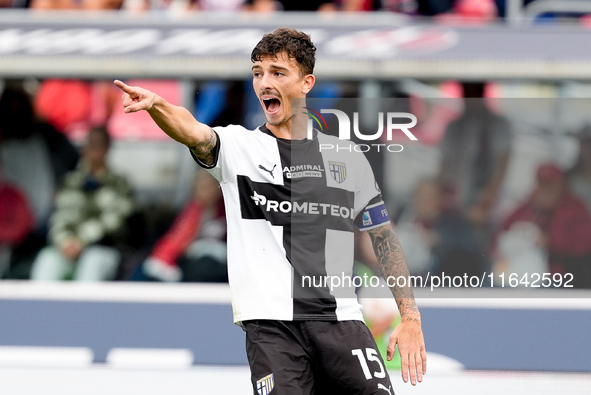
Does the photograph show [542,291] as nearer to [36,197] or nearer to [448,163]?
[448,163]

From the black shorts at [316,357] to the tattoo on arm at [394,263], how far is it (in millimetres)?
237

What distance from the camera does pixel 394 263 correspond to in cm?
326

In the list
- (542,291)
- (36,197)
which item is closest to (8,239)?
(36,197)

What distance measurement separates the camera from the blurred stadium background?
626cm

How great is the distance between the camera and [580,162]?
21.3 feet

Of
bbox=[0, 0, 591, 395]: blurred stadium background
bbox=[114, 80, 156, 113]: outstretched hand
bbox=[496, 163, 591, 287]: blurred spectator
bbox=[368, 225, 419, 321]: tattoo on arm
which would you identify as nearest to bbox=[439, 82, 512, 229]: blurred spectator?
bbox=[0, 0, 591, 395]: blurred stadium background

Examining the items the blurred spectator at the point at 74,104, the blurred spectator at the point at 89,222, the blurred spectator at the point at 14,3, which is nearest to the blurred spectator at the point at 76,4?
the blurred spectator at the point at 14,3

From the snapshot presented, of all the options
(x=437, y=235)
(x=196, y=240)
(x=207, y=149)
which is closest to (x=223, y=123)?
(x=196, y=240)

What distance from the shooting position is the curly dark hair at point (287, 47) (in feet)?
10.5

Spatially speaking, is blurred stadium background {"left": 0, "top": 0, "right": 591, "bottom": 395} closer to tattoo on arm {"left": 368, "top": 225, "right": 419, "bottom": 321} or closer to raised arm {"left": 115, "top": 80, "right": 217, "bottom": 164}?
tattoo on arm {"left": 368, "top": 225, "right": 419, "bottom": 321}

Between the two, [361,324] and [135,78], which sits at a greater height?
[135,78]

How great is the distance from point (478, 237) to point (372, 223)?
10.9ft

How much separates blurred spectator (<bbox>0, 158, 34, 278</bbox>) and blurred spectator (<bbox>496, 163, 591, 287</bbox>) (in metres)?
3.78

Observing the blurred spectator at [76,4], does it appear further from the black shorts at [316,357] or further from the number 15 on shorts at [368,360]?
the number 15 on shorts at [368,360]
